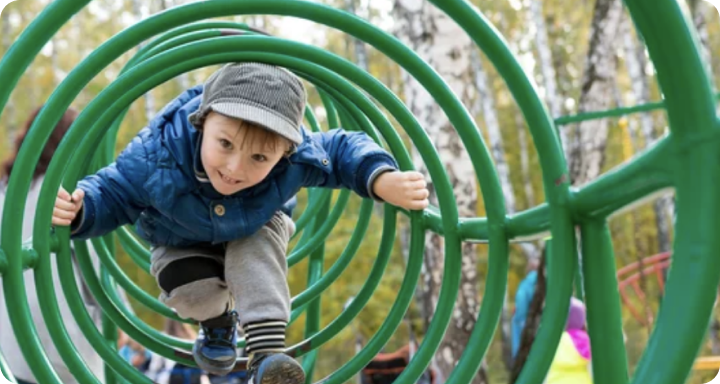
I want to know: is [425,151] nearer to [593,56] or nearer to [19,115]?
[593,56]

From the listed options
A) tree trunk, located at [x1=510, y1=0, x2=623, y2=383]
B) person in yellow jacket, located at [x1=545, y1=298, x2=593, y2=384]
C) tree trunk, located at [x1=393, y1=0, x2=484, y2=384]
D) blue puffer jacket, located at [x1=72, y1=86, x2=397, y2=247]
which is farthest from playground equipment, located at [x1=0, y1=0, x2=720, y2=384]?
tree trunk, located at [x1=510, y1=0, x2=623, y2=383]

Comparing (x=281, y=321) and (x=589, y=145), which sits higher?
(x=589, y=145)

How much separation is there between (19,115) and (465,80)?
53.8ft

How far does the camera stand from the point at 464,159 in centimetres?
532

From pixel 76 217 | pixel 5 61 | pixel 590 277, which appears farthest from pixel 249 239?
pixel 590 277

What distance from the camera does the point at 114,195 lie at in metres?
2.09

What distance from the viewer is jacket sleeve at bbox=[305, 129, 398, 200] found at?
2.13 m

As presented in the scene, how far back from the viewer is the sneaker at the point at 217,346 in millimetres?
2426

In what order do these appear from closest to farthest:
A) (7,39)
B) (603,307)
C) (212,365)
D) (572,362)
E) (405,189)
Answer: (603,307) → (405,189) → (212,365) → (572,362) → (7,39)

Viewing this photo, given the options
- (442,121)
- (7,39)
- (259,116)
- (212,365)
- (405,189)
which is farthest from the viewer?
(7,39)

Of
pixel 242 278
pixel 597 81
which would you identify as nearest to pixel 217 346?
pixel 242 278

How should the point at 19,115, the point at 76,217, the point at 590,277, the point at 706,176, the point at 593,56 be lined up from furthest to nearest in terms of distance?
the point at 19,115 → the point at 593,56 → the point at 76,217 → the point at 590,277 → the point at 706,176

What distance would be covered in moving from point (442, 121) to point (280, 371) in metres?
3.57

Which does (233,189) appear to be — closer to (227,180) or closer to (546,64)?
(227,180)
